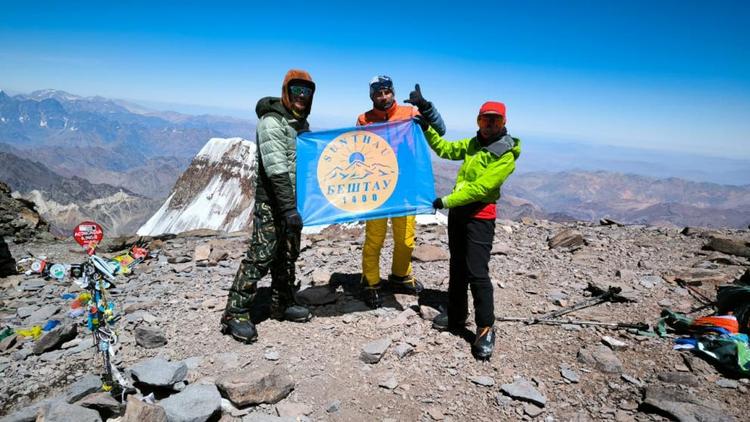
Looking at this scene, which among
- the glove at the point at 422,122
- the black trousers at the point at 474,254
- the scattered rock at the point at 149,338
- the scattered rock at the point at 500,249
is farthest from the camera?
the scattered rock at the point at 500,249

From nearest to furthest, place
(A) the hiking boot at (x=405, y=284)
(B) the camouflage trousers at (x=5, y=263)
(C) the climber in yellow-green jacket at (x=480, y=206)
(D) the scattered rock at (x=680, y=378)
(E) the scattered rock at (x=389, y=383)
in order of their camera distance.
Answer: (D) the scattered rock at (x=680, y=378)
(E) the scattered rock at (x=389, y=383)
(C) the climber in yellow-green jacket at (x=480, y=206)
(A) the hiking boot at (x=405, y=284)
(B) the camouflage trousers at (x=5, y=263)

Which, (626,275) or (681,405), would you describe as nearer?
Answer: (681,405)

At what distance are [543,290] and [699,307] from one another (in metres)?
2.39

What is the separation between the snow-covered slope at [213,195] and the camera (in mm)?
39281

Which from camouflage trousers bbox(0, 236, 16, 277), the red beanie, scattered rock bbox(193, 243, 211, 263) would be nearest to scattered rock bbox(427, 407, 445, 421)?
the red beanie

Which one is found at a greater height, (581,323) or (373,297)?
(581,323)

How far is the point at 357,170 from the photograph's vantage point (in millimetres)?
6152

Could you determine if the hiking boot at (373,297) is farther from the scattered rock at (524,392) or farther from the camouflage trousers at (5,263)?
the camouflage trousers at (5,263)

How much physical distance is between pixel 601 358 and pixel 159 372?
5464mm

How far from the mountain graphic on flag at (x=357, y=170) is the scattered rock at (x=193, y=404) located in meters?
3.25

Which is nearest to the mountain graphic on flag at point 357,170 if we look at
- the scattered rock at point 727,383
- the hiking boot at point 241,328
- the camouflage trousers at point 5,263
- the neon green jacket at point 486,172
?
the neon green jacket at point 486,172

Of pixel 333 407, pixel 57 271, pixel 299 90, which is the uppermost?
pixel 299 90

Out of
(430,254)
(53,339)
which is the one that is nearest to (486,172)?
(430,254)

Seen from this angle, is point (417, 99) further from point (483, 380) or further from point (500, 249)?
point (500, 249)
